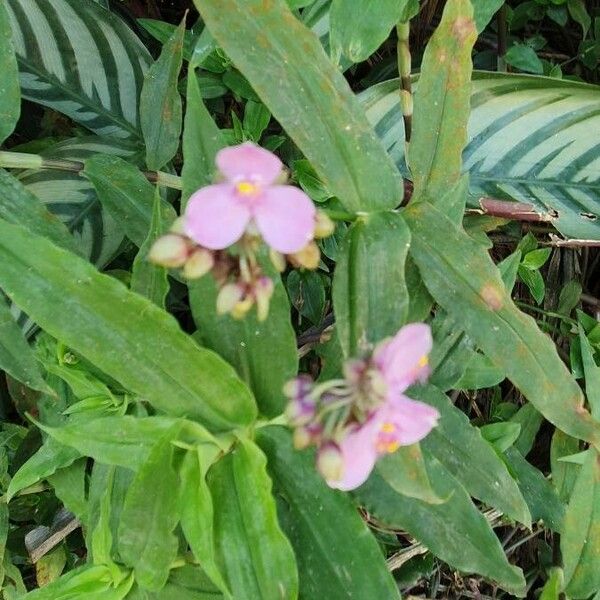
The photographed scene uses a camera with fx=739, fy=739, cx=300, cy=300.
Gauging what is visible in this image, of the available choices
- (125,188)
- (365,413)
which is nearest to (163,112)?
(125,188)

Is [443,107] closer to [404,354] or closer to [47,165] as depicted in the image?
[404,354]

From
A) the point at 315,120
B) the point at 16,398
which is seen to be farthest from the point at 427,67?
the point at 16,398

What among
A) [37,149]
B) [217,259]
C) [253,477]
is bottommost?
[253,477]

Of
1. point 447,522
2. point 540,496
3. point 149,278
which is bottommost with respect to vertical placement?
point 540,496

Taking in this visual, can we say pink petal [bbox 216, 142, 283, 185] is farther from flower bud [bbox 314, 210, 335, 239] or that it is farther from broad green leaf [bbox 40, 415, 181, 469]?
broad green leaf [bbox 40, 415, 181, 469]

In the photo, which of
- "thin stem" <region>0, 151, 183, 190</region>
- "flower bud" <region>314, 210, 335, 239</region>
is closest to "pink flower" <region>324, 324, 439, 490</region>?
"flower bud" <region>314, 210, 335, 239</region>

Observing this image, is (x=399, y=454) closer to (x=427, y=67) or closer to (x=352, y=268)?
(x=352, y=268)

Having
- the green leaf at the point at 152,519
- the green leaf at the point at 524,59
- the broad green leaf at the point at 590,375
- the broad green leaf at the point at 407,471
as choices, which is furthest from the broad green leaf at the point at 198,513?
the green leaf at the point at 524,59

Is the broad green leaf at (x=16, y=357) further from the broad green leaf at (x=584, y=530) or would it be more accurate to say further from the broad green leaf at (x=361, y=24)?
the broad green leaf at (x=584, y=530)
